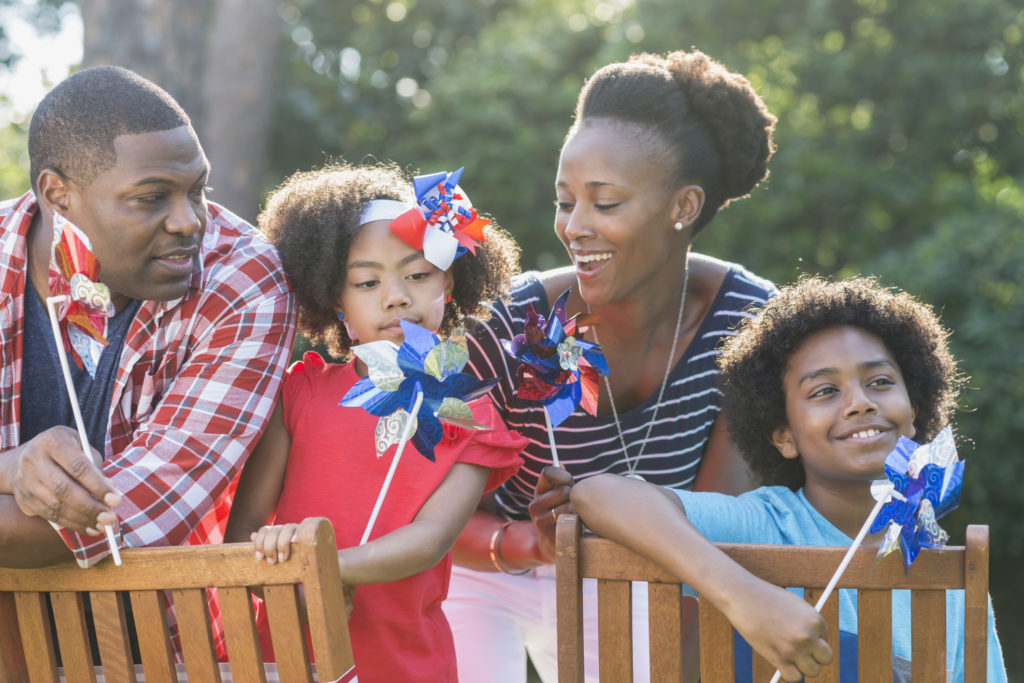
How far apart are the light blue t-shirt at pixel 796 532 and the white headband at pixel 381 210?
0.85 m

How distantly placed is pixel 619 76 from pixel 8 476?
1747 millimetres

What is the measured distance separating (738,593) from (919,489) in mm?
346

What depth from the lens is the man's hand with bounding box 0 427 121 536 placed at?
1.91 m

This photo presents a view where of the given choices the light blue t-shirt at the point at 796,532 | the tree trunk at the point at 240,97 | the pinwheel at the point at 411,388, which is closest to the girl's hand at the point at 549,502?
the light blue t-shirt at the point at 796,532

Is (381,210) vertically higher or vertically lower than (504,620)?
higher

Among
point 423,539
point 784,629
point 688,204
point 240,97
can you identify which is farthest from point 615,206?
point 240,97

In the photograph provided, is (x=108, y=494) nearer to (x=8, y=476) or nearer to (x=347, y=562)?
(x=8, y=476)

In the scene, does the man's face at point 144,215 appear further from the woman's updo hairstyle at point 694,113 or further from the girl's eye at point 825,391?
the girl's eye at point 825,391

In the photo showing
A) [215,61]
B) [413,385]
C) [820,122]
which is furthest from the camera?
[820,122]

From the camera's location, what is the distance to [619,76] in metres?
2.95

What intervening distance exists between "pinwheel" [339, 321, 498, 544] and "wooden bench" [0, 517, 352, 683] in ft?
0.86

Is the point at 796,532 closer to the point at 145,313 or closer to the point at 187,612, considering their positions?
the point at 187,612

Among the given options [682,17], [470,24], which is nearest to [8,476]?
[682,17]

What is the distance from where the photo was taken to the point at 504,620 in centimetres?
304
